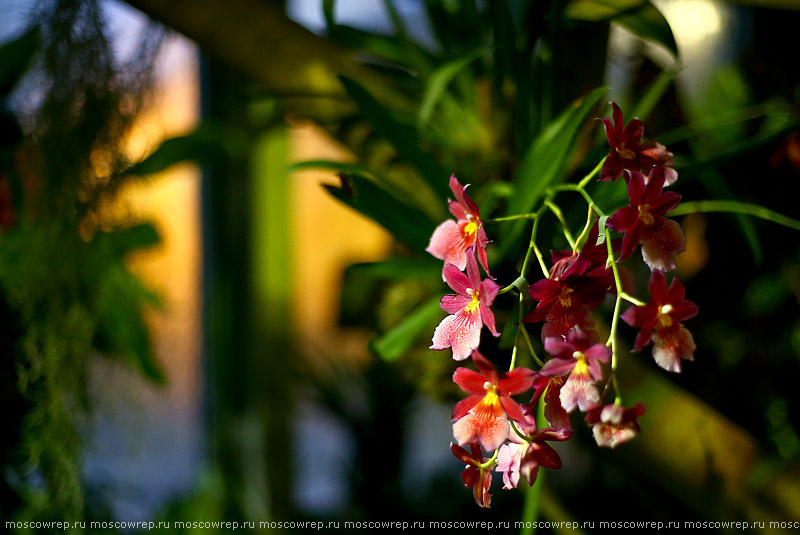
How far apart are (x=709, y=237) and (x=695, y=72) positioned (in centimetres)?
62

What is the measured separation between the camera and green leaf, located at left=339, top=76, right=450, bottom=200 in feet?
2.03

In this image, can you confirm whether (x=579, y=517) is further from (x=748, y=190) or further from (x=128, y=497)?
(x=128, y=497)

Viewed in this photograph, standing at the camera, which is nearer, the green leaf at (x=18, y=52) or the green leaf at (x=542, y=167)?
the green leaf at (x=542, y=167)

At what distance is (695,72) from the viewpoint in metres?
1.44

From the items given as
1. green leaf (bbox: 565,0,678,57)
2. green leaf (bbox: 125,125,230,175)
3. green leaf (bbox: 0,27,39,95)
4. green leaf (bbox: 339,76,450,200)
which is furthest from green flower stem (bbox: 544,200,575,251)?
green leaf (bbox: 0,27,39,95)

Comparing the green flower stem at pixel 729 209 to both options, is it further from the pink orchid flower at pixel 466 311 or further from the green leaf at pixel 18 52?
the green leaf at pixel 18 52

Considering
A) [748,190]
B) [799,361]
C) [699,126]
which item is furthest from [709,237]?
[699,126]

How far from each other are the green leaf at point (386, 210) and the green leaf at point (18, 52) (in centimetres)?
55

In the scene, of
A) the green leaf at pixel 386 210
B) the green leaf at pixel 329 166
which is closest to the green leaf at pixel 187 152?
the green leaf at pixel 329 166

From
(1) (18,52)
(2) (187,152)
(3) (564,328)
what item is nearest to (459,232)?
(3) (564,328)

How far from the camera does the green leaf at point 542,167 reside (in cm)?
55

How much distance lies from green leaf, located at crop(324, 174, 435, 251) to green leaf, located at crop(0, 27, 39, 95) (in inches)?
21.6

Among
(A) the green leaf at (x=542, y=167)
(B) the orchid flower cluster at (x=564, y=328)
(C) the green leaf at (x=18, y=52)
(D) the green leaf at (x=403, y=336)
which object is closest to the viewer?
(B) the orchid flower cluster at (x=564, y=328)

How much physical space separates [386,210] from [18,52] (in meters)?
0.60
